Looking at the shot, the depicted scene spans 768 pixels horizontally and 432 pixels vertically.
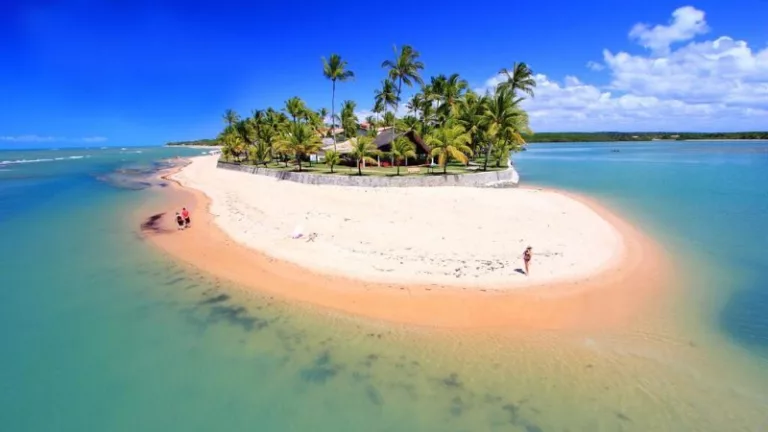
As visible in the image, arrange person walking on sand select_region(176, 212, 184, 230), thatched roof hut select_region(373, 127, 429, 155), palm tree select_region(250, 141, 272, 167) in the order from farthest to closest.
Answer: palm tree select_region(250, 141, 272, 167), thatched roof hut select_region(373, 127, 429, 155), person walking on sand select_region(176, 212, 184, 230)

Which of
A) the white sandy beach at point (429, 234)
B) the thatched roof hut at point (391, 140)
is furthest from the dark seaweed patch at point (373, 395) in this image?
the thatched roof hut at point (391, 140)

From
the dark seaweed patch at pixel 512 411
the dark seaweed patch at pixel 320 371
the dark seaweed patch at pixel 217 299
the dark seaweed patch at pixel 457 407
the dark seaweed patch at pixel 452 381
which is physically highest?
the dark seaweed patch at pixel 217 299

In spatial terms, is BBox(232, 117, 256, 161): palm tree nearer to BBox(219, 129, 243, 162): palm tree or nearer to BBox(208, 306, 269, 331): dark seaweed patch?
BBox(219, 129, 243, 162): palm tree

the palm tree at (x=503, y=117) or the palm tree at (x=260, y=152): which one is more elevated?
the palm tree at (x=503, y=117)

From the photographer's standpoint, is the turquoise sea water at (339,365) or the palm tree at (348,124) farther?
the palm tree at (348,124)

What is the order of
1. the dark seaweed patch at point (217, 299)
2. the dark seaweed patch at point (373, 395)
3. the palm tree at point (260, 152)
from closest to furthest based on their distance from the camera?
the dark seaweed patch at point (373, 395), the dark seaweed patch at point (217, 299), the palm tree at point (260, 152)

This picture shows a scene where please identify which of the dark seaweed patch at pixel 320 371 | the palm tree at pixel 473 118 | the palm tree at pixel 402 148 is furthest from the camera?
the palm tree at pixel 473 118

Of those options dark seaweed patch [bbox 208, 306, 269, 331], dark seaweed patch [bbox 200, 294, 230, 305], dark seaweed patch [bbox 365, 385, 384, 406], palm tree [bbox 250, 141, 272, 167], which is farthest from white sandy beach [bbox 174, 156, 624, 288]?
palm tree [bbox 250, 141, 272, 167]

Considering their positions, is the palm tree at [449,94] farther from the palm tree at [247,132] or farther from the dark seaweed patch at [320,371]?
the dark seaweed patch at [320,371]
